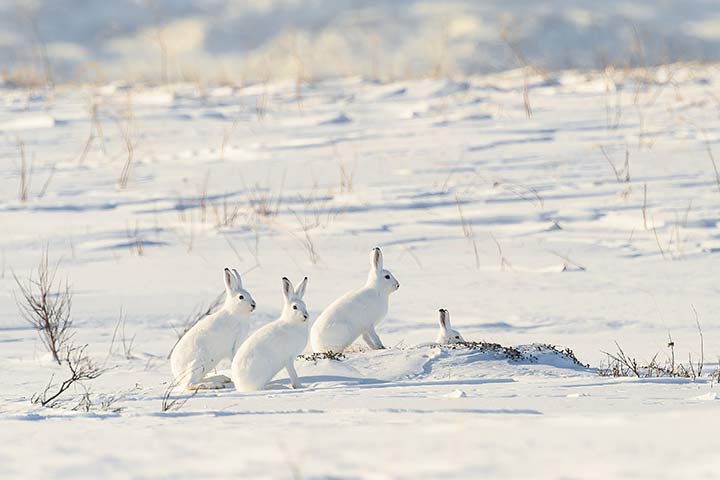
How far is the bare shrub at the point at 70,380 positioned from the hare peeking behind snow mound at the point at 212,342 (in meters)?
0.35

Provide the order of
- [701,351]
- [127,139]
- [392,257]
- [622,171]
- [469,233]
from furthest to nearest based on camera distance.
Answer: [127,139] → [622,171] → [469,233] → [392,257] → [701,351]

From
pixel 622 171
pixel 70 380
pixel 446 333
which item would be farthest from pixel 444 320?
pixel 622 171

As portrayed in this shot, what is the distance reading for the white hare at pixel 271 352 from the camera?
4543 millimetres

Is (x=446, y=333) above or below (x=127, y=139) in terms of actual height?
below

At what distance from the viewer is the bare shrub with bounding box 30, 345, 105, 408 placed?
4.17 metres

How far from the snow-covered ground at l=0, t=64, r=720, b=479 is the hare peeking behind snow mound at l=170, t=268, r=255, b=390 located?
0.18m

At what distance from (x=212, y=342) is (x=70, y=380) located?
763 mm

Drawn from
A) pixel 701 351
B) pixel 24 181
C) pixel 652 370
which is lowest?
pixel 701 351

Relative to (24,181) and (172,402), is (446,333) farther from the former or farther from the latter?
(24,181)

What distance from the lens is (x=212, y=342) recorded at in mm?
4961

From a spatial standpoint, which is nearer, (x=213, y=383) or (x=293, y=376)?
(x=293, y=376)

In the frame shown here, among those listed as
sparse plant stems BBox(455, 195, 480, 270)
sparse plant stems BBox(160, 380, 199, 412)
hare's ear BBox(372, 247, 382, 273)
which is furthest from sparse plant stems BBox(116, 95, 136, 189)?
sparse plant stems BBox(160, 380, 199, 412)

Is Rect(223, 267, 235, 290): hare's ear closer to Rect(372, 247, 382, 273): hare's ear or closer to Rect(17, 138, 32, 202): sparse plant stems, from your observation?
Rect(372, 247, 382, 273): hare's ear

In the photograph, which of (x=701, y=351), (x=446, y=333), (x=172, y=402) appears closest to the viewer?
(x=172, y=402)
